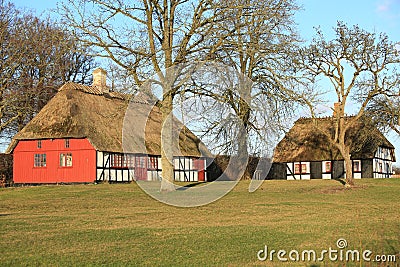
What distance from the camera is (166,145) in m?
25.4

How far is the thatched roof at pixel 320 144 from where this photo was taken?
49.2 meters

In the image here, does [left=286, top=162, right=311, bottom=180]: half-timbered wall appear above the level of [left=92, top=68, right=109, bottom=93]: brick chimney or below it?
below

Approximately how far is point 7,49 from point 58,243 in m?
32.7

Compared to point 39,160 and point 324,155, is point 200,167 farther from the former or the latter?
point 39,160

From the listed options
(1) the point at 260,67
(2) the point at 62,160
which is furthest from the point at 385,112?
(2) the point at 62,160

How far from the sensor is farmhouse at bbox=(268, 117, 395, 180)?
49.5 metres

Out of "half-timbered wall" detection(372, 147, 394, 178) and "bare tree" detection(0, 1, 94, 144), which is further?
"half-timbered wall" detection(372, 147, 394, 178)

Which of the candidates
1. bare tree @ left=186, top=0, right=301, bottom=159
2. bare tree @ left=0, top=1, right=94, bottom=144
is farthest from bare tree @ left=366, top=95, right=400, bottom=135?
bare tree @ left=0, top=1, right=94, bottom=144

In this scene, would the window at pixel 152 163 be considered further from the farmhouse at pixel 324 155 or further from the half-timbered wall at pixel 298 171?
the half-timbered wall at pixel 298 171

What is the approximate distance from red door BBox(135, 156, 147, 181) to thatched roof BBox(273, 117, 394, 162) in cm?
1256

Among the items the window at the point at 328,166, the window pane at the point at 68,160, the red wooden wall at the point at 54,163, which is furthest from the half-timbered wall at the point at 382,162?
the window pane at the point at 68,160

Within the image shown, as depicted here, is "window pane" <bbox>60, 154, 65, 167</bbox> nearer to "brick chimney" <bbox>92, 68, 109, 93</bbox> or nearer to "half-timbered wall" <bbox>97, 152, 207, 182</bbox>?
"half-timbered wall" <bbox>97, 152, 207, 182</bbox>

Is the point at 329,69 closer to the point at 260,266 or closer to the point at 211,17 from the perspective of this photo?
the point at 211,17

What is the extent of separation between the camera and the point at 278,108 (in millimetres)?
23344
